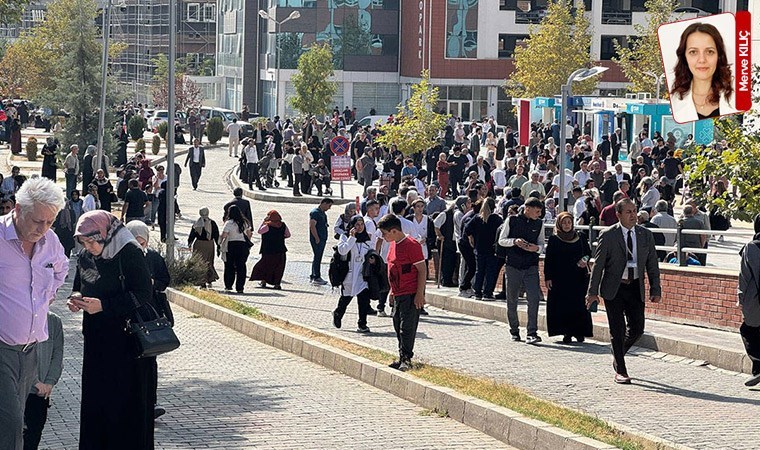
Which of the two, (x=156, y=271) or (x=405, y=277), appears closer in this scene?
(x=156, y=271)

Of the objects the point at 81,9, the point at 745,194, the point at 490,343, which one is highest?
the point at 81,9

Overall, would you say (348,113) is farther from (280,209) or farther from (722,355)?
(722,355)

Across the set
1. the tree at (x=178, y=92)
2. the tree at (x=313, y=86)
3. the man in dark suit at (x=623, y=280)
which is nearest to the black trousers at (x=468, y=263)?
the man in dark suit at (x=623, y=280)

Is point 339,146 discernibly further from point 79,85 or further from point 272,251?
point 272,251

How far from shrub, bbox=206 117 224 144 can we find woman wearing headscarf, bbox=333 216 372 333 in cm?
5087

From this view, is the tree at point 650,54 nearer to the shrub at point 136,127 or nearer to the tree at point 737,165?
the shrub at point 136,127

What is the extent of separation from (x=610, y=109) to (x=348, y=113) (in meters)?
21.6

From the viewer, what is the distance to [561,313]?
15422mm

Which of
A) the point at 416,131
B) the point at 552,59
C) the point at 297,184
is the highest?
the point at 552,59

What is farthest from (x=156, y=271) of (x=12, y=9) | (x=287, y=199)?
(x=287, y=199)

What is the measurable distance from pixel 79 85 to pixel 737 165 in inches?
1380

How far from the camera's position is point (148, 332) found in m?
7.93

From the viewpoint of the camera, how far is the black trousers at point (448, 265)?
71.1 feet

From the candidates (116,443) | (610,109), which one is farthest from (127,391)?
(610,109)
